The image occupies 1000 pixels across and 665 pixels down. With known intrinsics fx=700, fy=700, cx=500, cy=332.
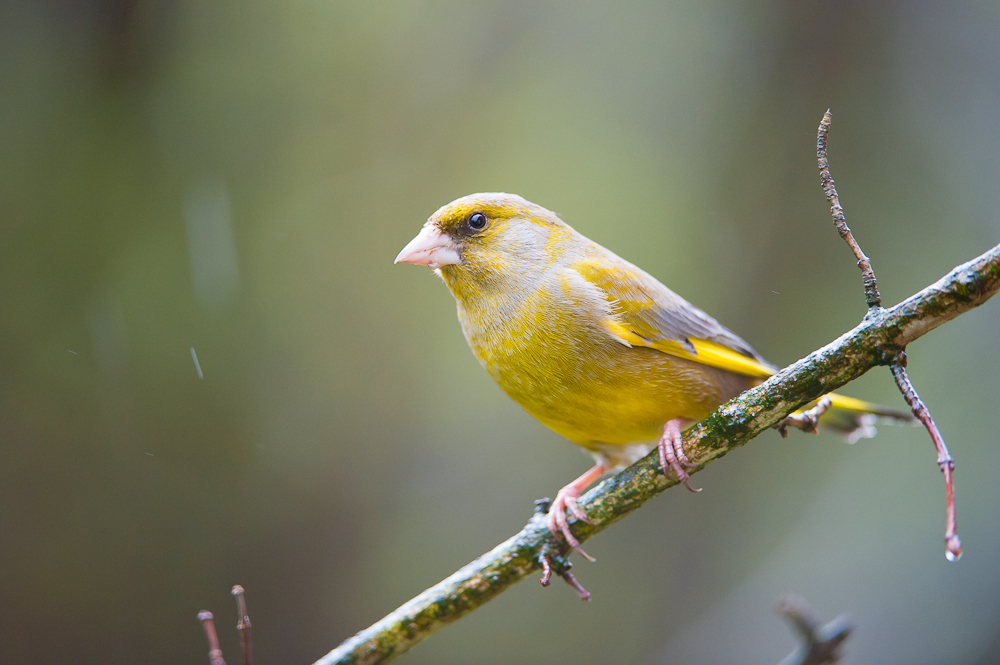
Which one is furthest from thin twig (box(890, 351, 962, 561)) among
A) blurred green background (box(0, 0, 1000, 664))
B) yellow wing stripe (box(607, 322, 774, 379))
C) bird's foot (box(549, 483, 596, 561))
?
blurred green background (box(0, 0, 1000, 664))

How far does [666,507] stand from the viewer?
4.96 meters

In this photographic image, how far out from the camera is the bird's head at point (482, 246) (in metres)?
2.24

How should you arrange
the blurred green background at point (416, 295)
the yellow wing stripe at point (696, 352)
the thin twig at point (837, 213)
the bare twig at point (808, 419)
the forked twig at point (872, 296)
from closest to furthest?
the forked twig at point (872, 296), the thin twig at point (837, 213), the bare twig at point (808, 419), the yellow wing stripe at point (696, 352), the blurred green background at point (416, 295)

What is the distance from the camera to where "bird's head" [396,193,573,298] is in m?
2.24

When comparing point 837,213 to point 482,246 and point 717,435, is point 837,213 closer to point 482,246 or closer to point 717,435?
point 717,435

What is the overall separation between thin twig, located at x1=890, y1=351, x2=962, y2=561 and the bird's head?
1.11m

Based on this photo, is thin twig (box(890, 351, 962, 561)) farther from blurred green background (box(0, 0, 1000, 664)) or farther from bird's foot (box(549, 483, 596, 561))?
blurred green background (box(0, 0, 1000, 664))

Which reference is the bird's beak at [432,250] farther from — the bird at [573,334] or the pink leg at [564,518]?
the pink leg at [564,518]

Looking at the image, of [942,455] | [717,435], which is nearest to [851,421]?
[717,435]

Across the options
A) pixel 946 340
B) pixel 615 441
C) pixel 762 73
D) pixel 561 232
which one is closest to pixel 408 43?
pixel 762 73

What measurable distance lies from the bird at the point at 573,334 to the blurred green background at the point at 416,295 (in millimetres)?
2113

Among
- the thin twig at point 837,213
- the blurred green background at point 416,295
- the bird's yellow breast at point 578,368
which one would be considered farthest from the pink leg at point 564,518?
the blurred green background at point 416,295

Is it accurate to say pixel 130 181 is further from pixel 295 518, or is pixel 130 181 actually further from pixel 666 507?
pixel 666 507

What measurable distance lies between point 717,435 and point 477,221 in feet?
3.42
